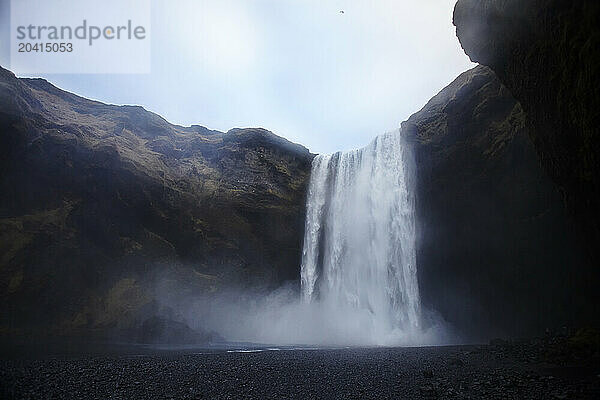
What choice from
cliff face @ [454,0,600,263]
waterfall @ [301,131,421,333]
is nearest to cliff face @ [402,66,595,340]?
waterfall @ [301,131,421,333]

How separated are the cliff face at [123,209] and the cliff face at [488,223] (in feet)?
34.6

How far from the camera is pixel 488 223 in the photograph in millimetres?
23031

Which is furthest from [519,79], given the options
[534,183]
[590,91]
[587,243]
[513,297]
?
[513,297]

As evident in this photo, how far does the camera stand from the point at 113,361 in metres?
11.5

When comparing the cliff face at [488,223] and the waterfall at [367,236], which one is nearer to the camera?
the cliff face at [488,223]

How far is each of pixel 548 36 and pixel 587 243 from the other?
791 cm

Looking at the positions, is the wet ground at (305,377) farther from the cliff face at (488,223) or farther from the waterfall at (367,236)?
the waterfall at (367,236)

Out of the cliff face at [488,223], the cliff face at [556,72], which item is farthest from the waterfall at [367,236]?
the cliff face at [556,72]

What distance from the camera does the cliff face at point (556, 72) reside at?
919 cm

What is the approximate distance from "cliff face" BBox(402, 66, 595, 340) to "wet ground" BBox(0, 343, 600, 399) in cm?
1057

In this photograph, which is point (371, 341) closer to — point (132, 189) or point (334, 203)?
point (334, 203)

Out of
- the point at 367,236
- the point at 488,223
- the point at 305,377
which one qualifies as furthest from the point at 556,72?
the point at 367,236

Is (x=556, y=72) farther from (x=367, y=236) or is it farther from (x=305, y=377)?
(x=367, y=236)

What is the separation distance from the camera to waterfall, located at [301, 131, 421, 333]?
25.1 metres
